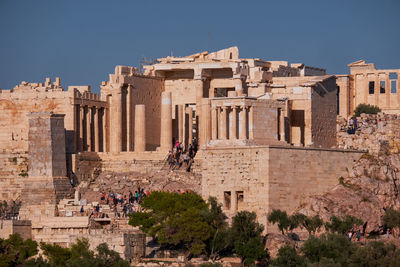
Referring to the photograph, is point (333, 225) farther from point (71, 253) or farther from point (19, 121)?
point (19, 121)

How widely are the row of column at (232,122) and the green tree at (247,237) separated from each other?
395 inches

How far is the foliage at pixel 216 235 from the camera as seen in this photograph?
299 feet

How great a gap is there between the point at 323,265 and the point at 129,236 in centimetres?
1256

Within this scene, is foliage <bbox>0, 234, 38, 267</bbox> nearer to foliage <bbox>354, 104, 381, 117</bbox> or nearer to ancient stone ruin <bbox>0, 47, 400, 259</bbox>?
ancient stone ruin <bbox>0, 47, 400, 259</bbox>

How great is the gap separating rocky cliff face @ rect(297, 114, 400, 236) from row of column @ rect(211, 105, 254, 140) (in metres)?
7.25

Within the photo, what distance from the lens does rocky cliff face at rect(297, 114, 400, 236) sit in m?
95.9

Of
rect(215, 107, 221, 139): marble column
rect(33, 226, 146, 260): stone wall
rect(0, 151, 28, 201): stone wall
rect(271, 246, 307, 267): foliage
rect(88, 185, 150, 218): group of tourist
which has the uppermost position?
rect(215, 107, 221, 139): marble column

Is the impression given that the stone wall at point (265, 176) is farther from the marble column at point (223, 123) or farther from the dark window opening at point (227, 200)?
the marble column at point (223, 123)

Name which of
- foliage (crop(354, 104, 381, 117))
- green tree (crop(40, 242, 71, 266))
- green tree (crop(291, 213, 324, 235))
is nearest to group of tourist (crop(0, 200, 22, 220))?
green tree (crop(40, 242, 71, 266))

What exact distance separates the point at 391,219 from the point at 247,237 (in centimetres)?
1096

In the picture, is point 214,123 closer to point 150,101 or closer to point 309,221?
point 150,101

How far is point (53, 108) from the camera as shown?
109m

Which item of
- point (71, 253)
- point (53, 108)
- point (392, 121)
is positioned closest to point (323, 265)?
point (71, 253)

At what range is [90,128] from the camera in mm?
110438
